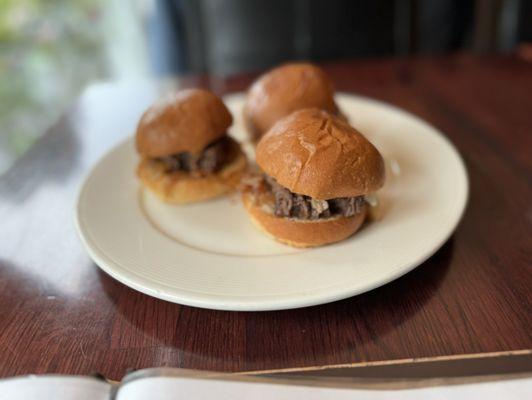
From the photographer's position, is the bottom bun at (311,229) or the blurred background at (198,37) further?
the blurred background at (198,37)

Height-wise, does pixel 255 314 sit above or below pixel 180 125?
below

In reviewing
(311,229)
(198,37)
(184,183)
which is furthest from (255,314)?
(198,37)

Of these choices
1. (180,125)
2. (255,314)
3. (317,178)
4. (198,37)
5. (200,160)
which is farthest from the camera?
(198,37)

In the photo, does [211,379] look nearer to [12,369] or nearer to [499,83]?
[12,369]

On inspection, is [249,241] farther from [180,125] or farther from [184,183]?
[180,125]

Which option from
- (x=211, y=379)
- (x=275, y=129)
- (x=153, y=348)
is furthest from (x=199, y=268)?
(x=275, y=129)

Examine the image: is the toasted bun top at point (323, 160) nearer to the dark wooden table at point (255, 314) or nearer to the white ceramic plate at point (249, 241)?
the white ceramic plate at point (249, 241)

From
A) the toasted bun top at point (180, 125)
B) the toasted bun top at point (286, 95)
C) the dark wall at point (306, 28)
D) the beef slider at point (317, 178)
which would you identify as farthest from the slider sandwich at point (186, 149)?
the dark wall at point (306, 28)
